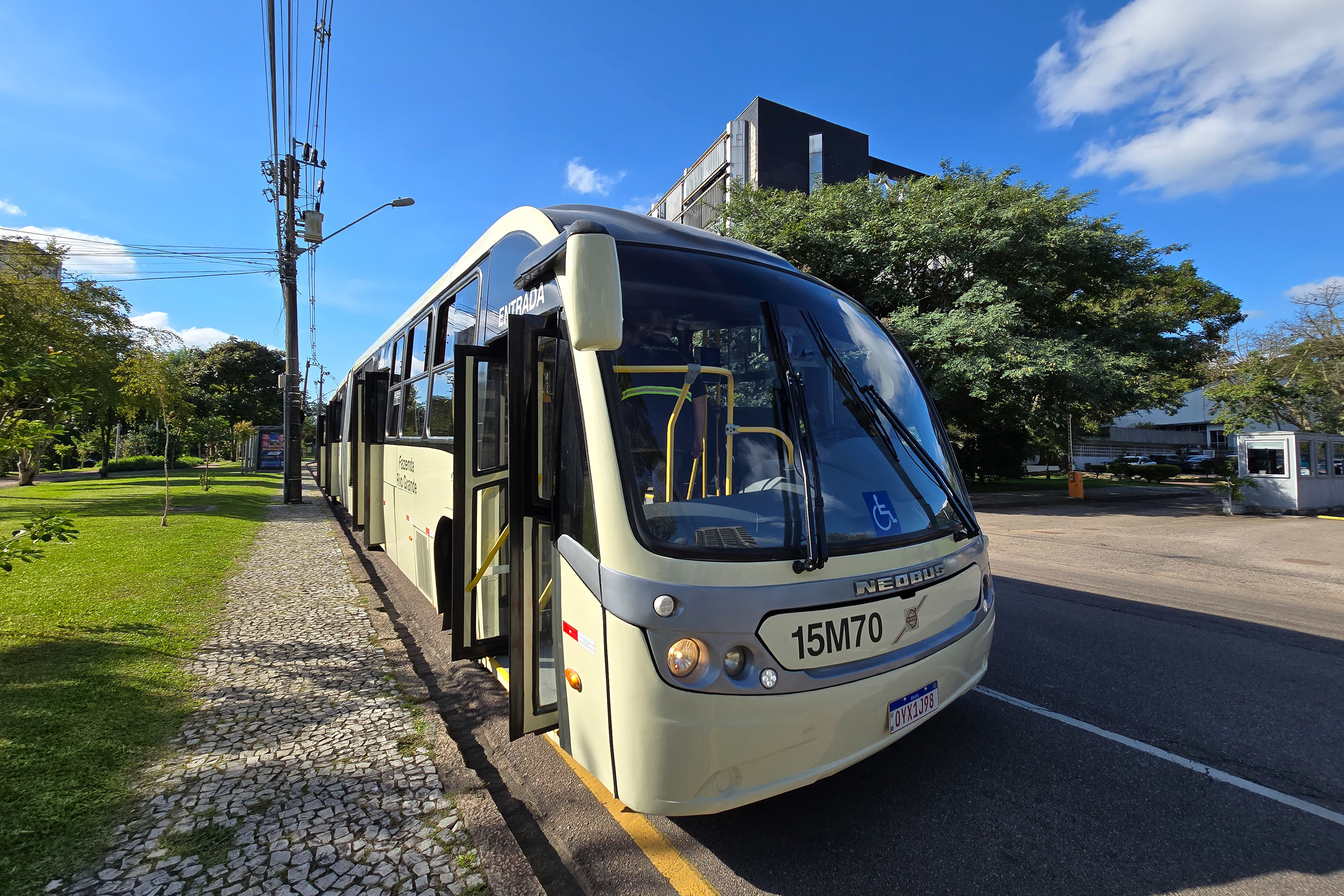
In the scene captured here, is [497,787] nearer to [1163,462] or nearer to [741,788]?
[741,788]

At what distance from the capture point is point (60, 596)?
254 inches

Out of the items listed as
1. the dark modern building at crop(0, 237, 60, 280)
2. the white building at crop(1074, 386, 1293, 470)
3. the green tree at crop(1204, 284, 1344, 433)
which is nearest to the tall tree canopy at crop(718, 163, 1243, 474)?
the green tree at crop(1204, 284, 1344, 433)

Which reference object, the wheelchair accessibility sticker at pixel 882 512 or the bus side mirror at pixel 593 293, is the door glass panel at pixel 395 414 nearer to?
the bus side mirror at pixel 593 293

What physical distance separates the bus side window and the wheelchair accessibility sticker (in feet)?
4.28

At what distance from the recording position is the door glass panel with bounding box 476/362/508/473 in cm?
396

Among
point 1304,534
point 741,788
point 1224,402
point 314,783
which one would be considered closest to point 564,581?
point 741,788

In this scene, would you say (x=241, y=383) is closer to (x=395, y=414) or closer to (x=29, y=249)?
(x=29, y=249)

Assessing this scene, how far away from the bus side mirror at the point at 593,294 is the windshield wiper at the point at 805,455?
0.93 metres

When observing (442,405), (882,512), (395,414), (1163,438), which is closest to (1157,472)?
(1163,438)

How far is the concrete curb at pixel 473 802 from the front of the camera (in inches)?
103

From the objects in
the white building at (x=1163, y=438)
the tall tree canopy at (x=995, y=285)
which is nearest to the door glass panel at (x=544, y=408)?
the tall tree canopy at (x=995, y=285)

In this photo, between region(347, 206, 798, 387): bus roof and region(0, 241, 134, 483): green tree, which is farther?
region(0, 241, 134, 483): green tree

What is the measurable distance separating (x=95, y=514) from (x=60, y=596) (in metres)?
8.41

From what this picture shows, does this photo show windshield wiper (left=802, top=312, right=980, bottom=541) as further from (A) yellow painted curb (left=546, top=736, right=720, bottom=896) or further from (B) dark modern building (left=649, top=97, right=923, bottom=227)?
(B) dark modern building (left=649, top=97, right=923, bottom=227)
